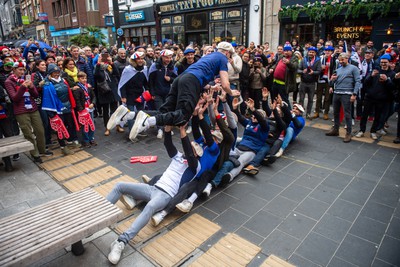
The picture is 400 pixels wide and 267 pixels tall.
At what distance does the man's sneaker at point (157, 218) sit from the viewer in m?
3.57

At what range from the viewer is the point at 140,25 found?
22.5 metres

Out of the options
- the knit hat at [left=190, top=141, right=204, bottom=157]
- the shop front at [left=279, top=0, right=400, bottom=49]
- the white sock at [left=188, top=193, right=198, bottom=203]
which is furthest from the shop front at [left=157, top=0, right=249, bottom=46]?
the white sock at [left=188, top=193, right=198, bottom=203]

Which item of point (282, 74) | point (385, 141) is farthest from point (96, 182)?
point (385, 141)

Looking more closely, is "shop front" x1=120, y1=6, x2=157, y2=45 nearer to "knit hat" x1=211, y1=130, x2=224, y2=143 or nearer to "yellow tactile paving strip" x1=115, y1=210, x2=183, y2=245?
"knit hat" x1=211, y1=130, x2=224, y2=143

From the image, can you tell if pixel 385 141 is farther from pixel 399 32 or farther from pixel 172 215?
pixel 399 32

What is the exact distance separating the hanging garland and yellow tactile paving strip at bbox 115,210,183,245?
11.7m

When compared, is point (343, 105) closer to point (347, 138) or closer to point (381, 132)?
point (347, 138)

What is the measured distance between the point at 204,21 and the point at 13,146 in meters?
15.4

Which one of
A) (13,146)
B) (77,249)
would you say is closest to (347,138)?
(77,249)

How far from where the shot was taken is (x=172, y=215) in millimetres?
3916

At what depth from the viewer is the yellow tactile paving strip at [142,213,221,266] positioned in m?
3.15

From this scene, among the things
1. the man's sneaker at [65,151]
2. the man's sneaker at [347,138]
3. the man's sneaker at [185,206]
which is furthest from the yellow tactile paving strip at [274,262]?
the man's sneaker at [65,151]

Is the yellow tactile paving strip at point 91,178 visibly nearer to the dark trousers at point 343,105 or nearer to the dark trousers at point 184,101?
the dark trousers at point 184,101

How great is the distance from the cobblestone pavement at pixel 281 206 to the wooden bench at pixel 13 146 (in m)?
0.50
